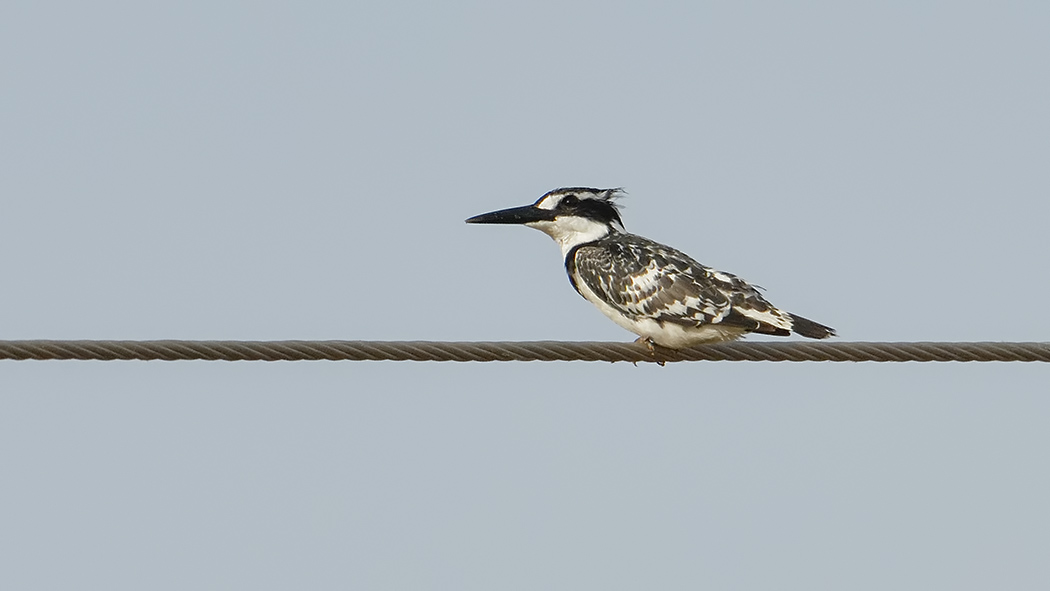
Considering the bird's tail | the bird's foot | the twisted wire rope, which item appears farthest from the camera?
the bird's foot

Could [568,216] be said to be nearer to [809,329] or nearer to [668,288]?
[668,288]

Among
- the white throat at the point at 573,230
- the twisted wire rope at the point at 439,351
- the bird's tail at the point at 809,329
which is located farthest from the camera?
the white throat at the point at 573,230

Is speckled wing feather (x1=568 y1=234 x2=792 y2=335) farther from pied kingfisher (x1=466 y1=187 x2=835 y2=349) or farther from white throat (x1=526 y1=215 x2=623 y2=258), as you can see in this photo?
white throat (x1=526 y1=215 x2=623 y2=258)

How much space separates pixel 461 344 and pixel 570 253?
3170mm

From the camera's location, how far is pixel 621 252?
8547 mm

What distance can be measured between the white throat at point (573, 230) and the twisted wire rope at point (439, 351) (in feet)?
7.96

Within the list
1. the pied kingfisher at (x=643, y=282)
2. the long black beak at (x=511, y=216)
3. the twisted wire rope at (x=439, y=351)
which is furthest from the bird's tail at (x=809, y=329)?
the long black beak at (x=511, y=216)

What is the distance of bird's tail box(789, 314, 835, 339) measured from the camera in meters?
7.33

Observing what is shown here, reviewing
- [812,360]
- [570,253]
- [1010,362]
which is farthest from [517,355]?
[570,253]

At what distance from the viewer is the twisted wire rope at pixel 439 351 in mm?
5727

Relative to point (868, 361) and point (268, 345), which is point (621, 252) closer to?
point (868, 361)

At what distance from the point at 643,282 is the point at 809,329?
1.14m

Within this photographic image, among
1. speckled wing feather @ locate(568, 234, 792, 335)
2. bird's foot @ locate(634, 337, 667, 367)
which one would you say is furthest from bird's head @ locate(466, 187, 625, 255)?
bird's foot @ locate(634, 337, 667, 367)

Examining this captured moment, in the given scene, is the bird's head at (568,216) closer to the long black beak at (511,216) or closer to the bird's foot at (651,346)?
the long black beak at (511,216)
